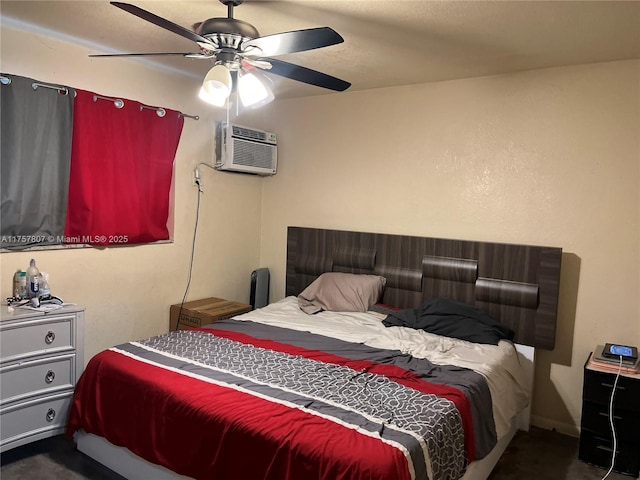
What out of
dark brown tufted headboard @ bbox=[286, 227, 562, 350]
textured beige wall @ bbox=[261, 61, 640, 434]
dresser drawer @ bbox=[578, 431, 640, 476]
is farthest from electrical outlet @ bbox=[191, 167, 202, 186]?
dresser drawer @ bbox=[578, 431, 640, 476]

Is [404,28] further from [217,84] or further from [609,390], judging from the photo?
[609,390]

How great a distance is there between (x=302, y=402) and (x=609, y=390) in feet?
6.15

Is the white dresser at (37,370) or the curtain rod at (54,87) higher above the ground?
the curtain rod at (54,87)

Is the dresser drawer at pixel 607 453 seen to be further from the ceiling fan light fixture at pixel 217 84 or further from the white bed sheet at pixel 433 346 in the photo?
the ceiling fan light fixture at pixel 217 84

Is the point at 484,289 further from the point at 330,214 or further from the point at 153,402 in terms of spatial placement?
the point at 153,402

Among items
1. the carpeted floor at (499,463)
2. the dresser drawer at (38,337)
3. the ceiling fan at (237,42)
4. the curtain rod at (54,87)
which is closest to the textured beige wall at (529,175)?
the carpeted floor at (499,463)

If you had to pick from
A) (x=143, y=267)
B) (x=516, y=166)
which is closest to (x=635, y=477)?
(x=516, y=166)

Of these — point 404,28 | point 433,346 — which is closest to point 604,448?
point 433,346

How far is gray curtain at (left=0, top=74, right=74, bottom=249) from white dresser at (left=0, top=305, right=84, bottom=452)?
1.66 feet

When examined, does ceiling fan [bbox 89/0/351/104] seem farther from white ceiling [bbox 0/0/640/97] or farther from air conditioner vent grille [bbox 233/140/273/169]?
air conditioner vent grille [bbox 233/140/273/169]

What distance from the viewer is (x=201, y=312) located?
351 centimetres

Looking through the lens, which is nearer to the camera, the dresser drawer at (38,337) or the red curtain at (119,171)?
the dresser drawer at (38,337)

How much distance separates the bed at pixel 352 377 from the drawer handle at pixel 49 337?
0.34m

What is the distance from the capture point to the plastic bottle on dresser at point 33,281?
2.68 m
